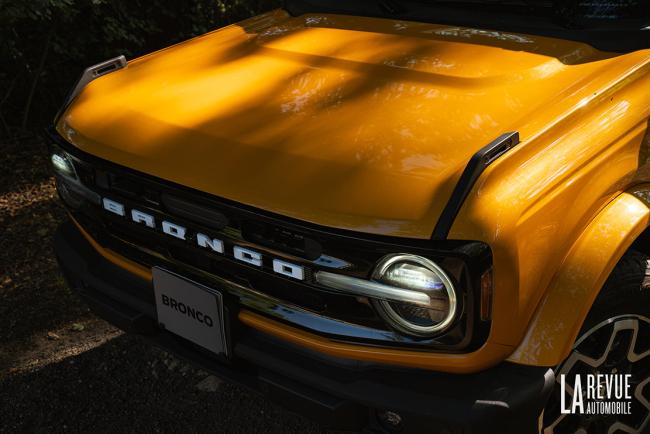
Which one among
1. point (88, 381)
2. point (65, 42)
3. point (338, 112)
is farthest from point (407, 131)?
point (65, 42)

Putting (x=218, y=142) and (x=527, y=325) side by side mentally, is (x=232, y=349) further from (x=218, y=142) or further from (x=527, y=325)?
(x=527, y=325)

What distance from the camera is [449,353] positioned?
5.94 feet

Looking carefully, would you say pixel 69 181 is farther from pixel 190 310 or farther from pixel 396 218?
pixel 396 218

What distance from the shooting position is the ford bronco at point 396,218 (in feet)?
5.82

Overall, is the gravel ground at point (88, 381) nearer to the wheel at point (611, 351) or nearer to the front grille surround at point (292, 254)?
the front grille surround at point (292, 254)

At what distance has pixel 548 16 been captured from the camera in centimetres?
256

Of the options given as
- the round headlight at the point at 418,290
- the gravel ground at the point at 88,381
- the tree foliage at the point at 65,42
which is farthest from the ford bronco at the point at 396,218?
the tree foliage at the point at 65,42

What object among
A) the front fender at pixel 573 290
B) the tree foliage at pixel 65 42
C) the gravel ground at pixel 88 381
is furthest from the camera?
the tree foliage at pixel 65 42

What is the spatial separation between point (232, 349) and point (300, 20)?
153 centimetres

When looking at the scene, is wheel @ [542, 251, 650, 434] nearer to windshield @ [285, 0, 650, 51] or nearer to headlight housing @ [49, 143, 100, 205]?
windshield @ [285, 0, 650, 51]

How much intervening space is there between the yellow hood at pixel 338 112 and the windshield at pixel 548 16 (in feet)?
0.25

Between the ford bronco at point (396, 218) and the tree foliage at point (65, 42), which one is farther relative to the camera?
the tree foliage at point (65, 42)

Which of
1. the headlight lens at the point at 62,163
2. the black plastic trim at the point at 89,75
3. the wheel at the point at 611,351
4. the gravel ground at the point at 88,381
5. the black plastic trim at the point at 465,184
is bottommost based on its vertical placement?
the gravel ground at the point at 88,381

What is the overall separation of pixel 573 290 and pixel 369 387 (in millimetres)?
599
